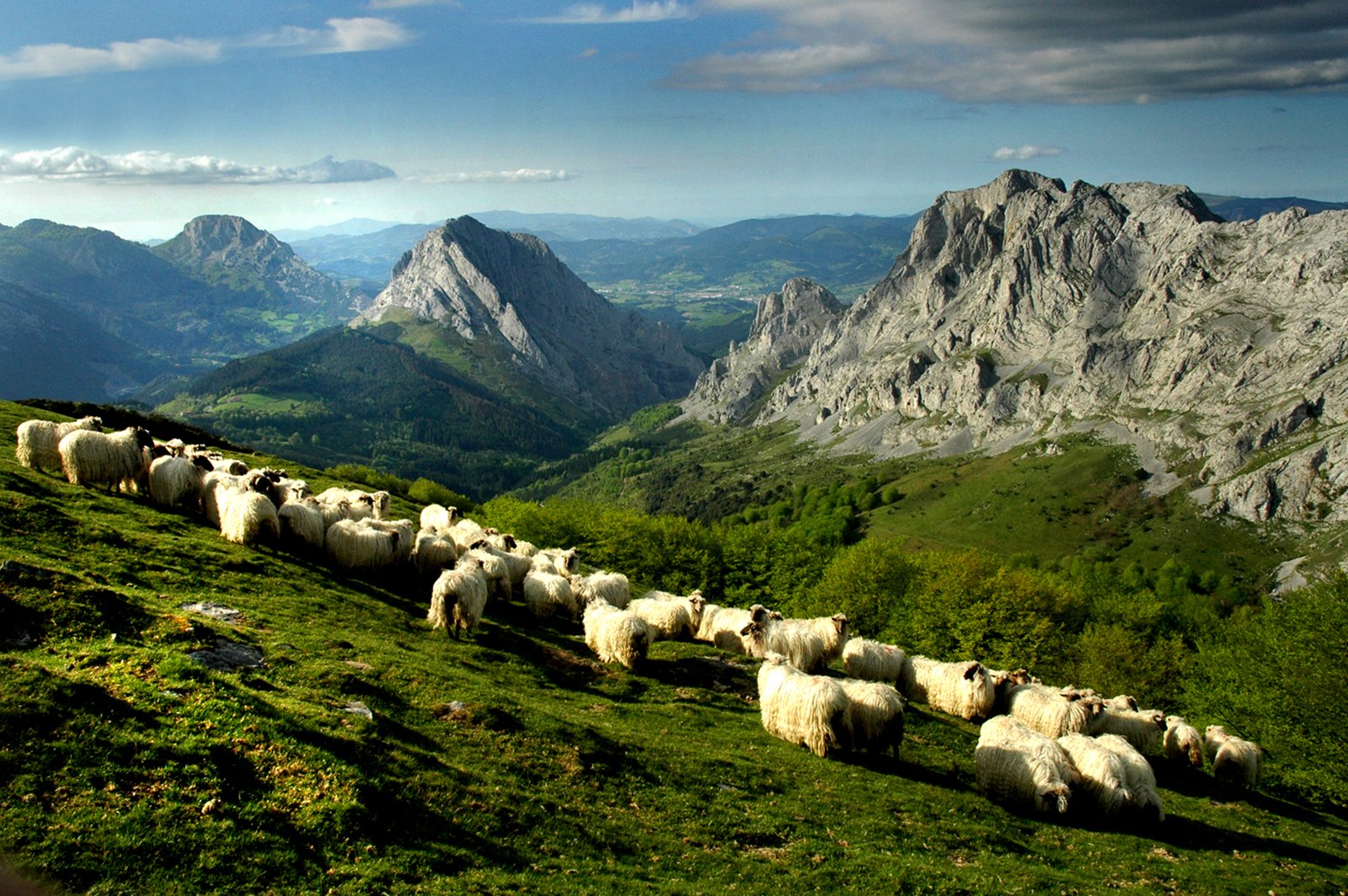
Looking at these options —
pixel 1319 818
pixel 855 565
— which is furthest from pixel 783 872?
pixel 855 565

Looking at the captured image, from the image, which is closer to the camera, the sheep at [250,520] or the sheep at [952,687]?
the sheep at [250,520]

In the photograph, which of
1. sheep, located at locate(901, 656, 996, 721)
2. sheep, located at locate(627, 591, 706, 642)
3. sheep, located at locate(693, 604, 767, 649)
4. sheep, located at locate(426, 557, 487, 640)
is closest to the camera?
sheep, located at locate(426, 557, 487, 640)

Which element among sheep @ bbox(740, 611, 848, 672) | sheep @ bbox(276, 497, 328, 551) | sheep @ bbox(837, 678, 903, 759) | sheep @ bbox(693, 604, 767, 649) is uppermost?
sheep @ bbox(276, 497, 328, 551)

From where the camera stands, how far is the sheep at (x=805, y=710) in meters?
29.8

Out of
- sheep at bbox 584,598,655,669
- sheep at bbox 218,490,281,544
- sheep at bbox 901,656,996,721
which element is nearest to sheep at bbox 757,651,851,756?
sheep at bbox 584,598,655,669

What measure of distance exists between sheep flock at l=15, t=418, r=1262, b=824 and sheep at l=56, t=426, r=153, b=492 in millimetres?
63

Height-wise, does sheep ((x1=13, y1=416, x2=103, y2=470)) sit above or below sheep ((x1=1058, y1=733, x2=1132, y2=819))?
above

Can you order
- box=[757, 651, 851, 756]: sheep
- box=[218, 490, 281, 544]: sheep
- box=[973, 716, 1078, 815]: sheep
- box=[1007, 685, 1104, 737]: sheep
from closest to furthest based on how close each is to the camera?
box=[973, 716, 1078, 815]: sheep
box=[757, 651, 851, 756]: sheep
box=[1007, 685, 1104, 737]: sheep
box=[218, 490, 281, 544]: sheep

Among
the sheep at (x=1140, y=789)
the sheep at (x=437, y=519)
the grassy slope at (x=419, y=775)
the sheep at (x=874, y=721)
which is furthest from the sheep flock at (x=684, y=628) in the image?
the sheep at (x=437, y=519)

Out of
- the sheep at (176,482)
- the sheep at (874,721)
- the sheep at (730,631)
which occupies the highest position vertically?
the sheep at (176,482)

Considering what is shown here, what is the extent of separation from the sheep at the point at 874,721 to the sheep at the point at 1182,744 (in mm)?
19059

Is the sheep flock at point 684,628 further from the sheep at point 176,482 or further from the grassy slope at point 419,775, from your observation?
the grassy slope at point 419,775

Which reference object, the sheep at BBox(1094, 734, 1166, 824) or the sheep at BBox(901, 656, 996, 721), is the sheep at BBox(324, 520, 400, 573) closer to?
the sheep at BBox(901, 656, 996, 721)

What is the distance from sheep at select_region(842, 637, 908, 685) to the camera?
4031cm
